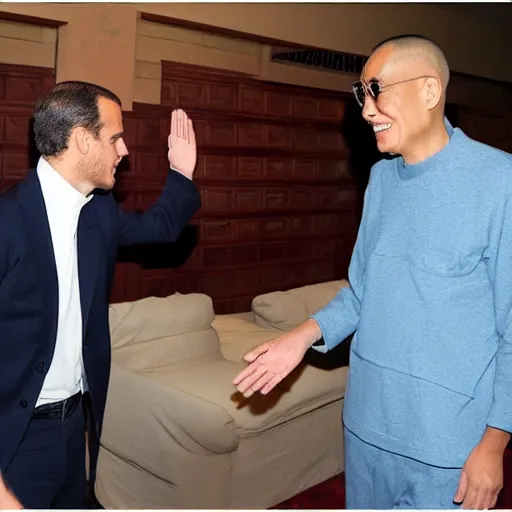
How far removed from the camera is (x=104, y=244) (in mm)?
2436

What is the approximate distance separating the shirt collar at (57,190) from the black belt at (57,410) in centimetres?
60

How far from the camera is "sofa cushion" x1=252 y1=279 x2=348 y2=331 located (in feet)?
15.4

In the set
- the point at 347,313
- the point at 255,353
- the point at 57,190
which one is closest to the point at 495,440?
the point at 347,313

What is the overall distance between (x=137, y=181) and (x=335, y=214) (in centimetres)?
185

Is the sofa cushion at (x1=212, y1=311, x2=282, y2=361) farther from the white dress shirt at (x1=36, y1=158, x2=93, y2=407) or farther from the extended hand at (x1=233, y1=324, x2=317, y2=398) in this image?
the extended hand at (x1=233, y1=324, x2=317, y2=398)

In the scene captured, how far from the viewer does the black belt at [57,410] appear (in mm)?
2268

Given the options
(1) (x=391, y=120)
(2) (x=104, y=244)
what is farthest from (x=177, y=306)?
(1) (x=391, y=120)

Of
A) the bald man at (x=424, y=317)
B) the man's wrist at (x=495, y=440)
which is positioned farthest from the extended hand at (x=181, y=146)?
the man's wrist at (x=495, y=440)

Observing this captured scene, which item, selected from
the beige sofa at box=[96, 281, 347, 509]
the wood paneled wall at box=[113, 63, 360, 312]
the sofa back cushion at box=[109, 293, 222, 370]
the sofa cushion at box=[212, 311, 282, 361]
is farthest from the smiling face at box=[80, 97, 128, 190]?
the sofa cushion at box=[212, 311, 282, 361]

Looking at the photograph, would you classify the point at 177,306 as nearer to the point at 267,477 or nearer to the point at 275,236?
the point at 267,477

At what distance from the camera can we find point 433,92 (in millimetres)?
1806

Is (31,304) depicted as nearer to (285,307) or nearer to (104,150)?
(104,150)

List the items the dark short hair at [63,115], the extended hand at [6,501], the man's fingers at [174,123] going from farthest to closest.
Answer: the man's fingers at [174,123] → the dark short hair at [63,115] → the extended hand at [6,501]

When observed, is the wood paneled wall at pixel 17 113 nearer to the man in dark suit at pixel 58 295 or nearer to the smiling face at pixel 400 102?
the man in dark suit at pixel 58 295
